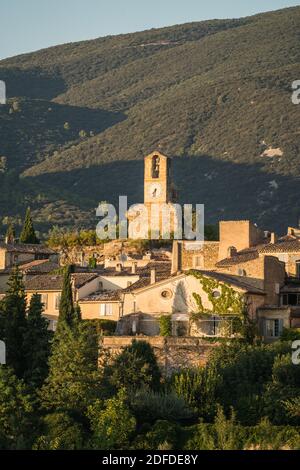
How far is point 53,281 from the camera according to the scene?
7412 centimetres

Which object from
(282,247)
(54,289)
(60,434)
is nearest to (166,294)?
(54,289)

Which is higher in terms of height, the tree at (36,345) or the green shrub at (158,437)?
the tree at (36,345)

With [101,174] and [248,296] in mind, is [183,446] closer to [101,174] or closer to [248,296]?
[248,296]

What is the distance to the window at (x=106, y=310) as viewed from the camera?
2733 inches

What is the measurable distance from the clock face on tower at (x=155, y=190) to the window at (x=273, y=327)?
1673 inches

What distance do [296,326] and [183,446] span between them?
39.1 feet

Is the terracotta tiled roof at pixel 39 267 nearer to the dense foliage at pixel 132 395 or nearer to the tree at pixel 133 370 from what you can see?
the dense foliage at pixel 132 395

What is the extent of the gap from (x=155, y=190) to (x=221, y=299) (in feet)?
143

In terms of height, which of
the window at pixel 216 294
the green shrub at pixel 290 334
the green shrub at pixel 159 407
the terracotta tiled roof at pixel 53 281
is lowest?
the green shrub at pixel 159 407

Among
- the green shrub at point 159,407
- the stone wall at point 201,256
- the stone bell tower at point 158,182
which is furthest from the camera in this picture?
the stone bell tower at point 158,182

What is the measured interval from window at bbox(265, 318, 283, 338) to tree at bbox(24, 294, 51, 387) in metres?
8.96

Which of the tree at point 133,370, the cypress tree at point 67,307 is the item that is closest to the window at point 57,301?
the cypress tree at point 67,307

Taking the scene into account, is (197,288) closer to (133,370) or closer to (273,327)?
(273,327)

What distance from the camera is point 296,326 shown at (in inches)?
2579
